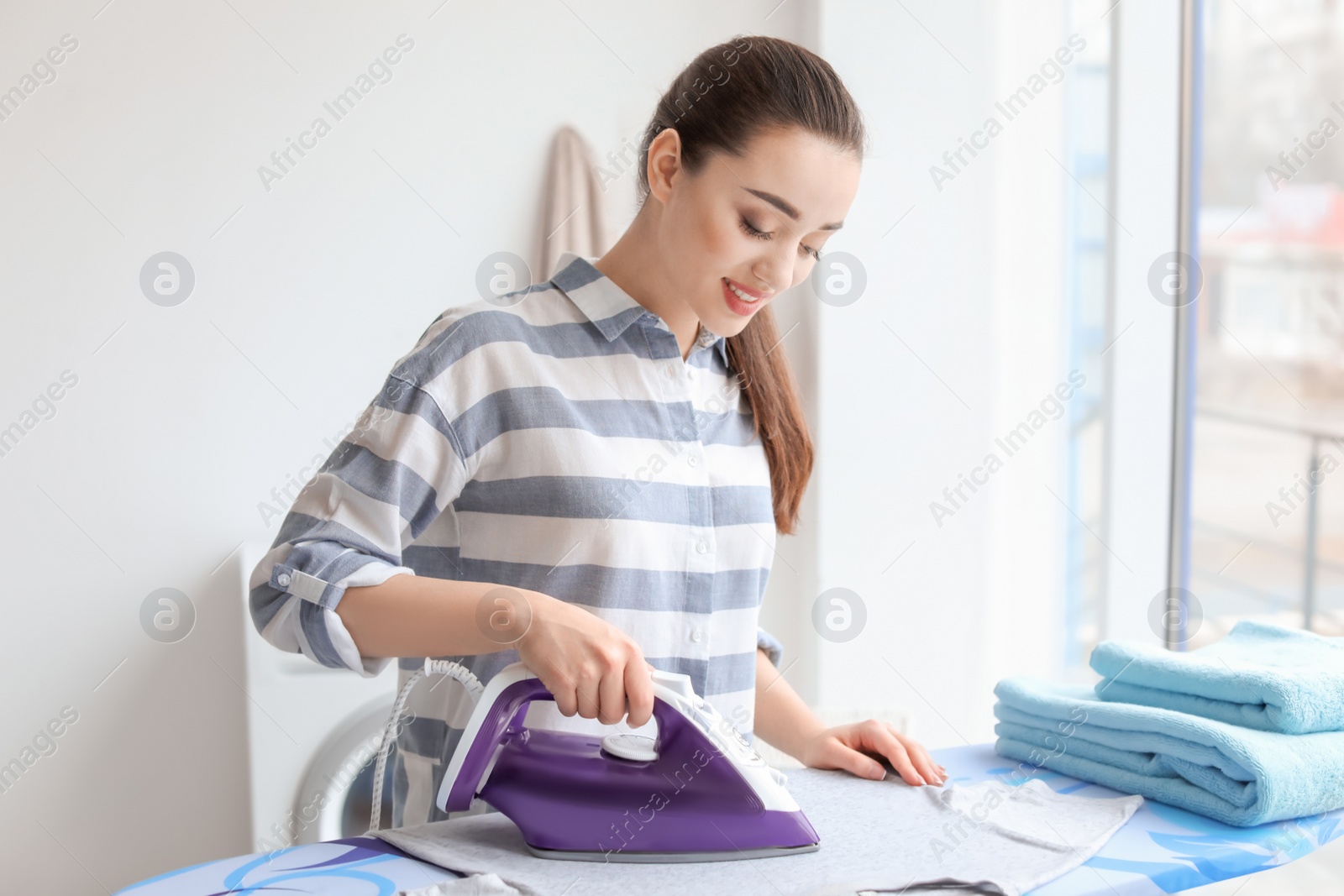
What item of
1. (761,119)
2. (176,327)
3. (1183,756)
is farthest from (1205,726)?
(176,327)

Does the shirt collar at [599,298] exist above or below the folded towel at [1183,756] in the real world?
above

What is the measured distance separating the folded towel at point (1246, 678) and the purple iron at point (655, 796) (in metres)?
0.45

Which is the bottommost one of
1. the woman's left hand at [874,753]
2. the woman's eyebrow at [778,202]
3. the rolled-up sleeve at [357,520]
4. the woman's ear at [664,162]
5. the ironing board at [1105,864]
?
the ironing board at [1105,864]

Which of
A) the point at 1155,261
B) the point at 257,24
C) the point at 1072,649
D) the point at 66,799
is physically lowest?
the point at 66,799

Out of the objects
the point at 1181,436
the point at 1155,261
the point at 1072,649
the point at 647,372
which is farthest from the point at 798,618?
the point at 647,372

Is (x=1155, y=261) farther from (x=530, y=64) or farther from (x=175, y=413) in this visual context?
(x=175, y=413)

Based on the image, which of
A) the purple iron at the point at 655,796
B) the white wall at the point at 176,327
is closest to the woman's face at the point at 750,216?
the purple iron at the point at 655,796

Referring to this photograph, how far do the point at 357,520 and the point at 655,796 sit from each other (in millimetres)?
331

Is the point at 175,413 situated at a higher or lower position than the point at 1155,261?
lower

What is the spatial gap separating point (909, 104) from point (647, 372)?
1.46m

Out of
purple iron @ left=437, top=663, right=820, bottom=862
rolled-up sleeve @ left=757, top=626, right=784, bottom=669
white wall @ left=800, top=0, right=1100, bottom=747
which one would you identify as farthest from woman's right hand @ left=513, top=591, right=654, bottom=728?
white wall @ left=800, top=0, right=1100, bottom=747

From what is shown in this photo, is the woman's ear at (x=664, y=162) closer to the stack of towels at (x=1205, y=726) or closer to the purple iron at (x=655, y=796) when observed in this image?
the purple iron at (x=655, y=796)

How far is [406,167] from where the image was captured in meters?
2.12

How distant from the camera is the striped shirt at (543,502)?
85cm
